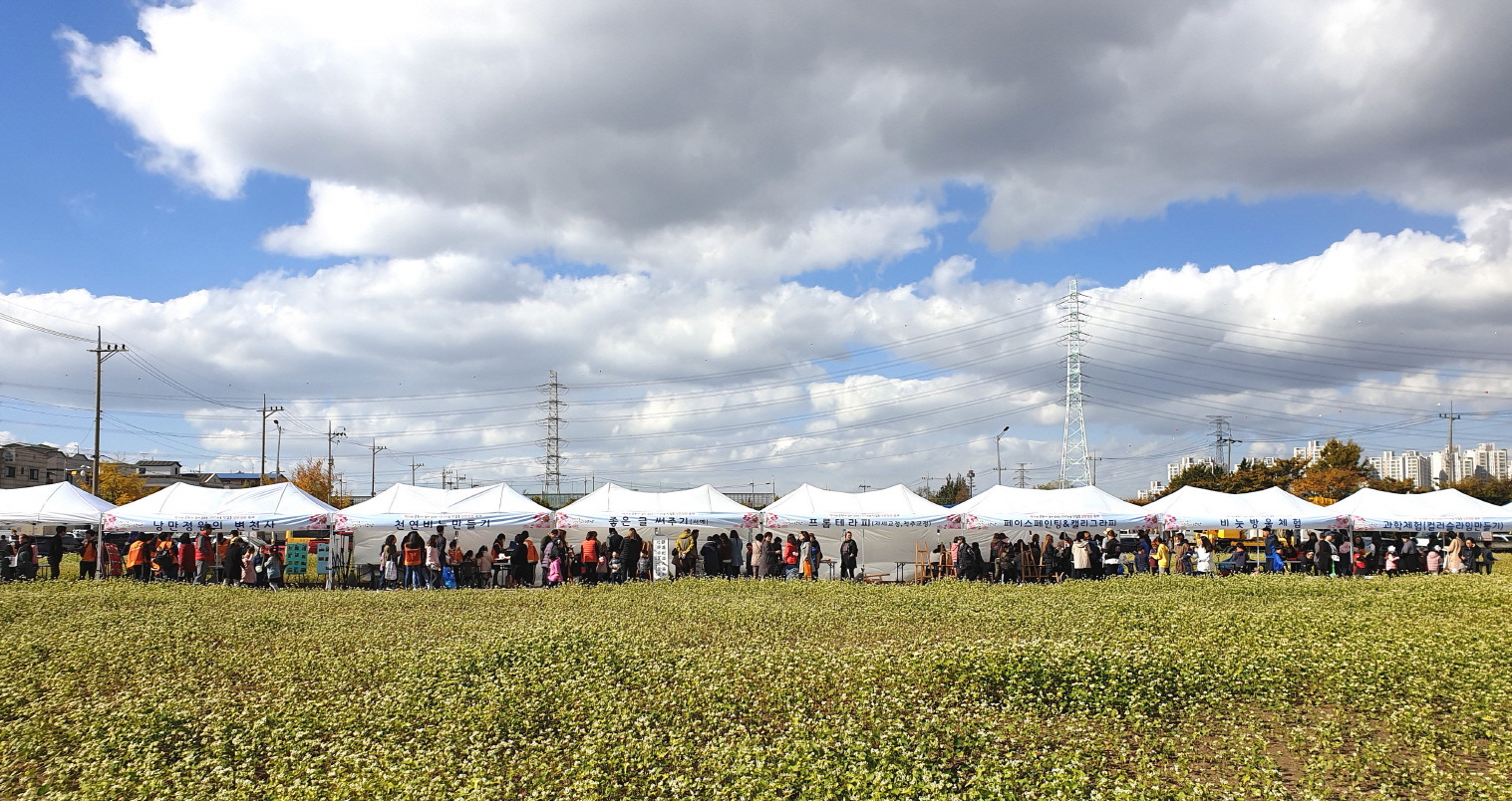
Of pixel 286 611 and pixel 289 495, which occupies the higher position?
pixel 289 495

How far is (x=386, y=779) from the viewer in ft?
21.8

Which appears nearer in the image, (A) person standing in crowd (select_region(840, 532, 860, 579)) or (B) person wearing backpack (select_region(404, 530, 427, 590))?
(B) person wearing backpack (select_region(404, 530, 427, 590))

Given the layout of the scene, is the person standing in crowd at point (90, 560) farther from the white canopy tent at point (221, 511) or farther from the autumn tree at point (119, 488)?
the autumn tree at point (119, 488)

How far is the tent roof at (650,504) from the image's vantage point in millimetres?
25969

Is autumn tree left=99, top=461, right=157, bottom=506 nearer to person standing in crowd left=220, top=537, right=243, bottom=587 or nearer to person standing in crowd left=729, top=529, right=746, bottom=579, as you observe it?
person standing in crowd left=220, top=537, right=243, bottom=587

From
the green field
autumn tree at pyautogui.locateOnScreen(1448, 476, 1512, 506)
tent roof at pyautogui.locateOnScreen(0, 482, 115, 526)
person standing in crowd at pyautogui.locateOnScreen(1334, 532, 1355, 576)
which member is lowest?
Answer: person standing in crowd at pyautogui.locateOnScreen(1334, 532, 1355, 576)

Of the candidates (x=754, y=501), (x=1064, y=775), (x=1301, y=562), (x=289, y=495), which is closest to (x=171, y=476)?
(x=754, y=501)

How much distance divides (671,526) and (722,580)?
12.7 ft

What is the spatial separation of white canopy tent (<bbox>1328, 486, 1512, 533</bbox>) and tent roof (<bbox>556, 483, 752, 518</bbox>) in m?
16.8

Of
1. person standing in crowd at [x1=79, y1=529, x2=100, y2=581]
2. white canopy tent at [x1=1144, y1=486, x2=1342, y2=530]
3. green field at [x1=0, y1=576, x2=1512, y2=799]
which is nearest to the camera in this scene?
green field at [x1=0, y1=576, x2=1512, y2=799]

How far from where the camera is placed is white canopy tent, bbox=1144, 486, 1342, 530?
2655 cm

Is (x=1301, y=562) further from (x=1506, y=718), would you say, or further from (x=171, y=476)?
(x=171, y=476)

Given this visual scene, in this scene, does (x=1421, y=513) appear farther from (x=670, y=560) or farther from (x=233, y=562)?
(x=233, y=562)

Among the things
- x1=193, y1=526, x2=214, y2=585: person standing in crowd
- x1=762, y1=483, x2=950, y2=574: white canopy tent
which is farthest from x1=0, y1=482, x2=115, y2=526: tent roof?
x1=762, y1=483, x2=950, y2=574: white canopy tent
